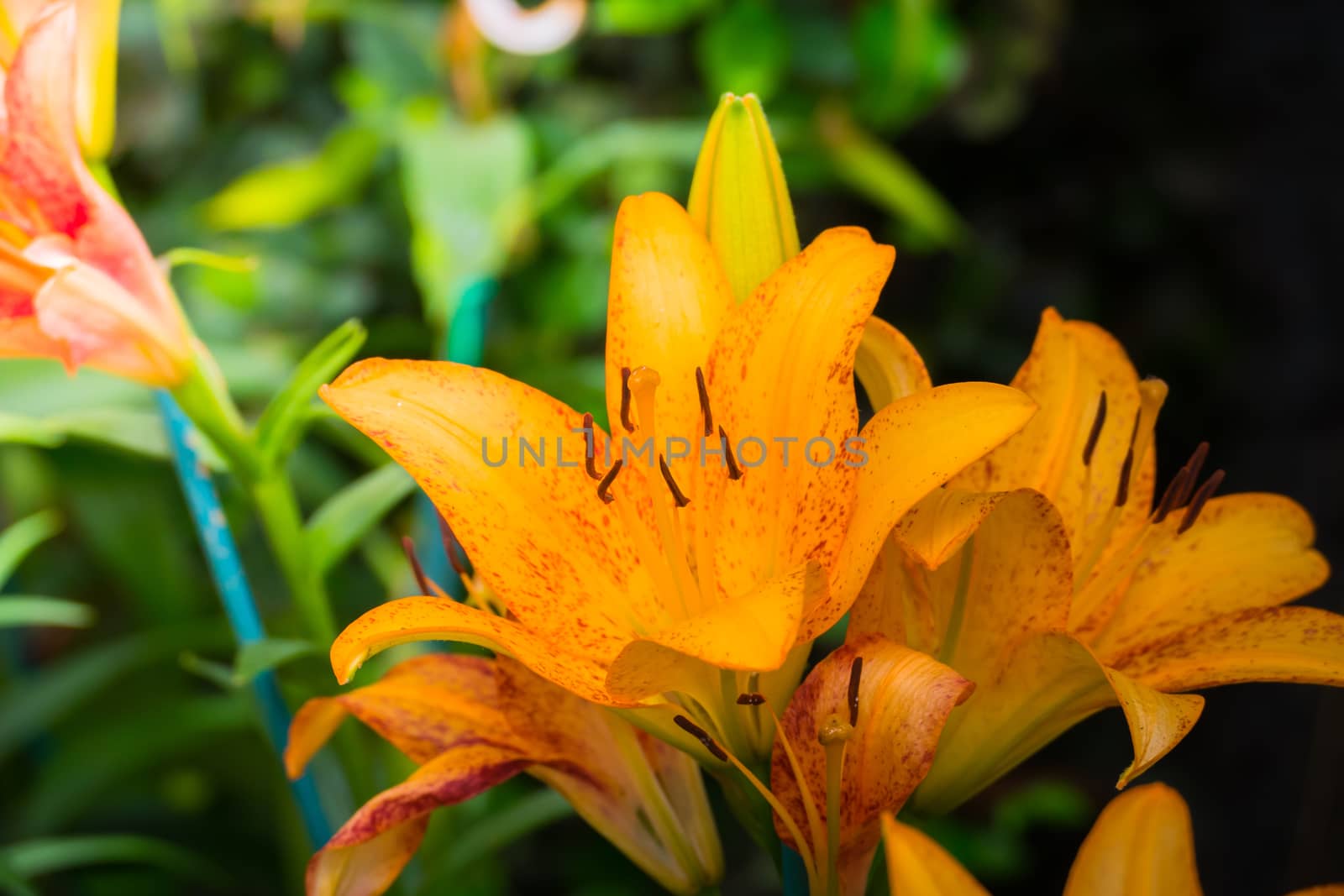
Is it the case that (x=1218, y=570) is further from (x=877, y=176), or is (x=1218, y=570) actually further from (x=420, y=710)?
(x=877, y=176)

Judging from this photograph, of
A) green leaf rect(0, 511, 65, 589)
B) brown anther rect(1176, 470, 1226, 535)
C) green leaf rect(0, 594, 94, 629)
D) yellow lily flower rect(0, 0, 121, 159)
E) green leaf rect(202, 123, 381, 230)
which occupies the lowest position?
brown anther rect(1176, 470, 1226, 535)

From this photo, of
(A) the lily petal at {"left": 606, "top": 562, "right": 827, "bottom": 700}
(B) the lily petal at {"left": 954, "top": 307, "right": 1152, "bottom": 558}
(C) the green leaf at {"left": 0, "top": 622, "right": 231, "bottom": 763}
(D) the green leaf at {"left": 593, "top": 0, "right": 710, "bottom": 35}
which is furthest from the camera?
(D) the green leaf at {"left": 593, "top": 0, "right": 710, "bottom": 35}

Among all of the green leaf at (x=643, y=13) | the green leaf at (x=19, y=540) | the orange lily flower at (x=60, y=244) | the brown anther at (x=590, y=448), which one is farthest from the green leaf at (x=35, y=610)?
the green leaf at (x=643, y=13)

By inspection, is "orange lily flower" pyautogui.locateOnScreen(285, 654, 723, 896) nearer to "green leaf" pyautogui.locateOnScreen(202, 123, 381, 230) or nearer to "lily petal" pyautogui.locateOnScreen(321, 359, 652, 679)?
"lily petal" pyautogui.locateOnScreen(321, 359, 652, 679)

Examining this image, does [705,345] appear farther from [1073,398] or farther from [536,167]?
[536,167]

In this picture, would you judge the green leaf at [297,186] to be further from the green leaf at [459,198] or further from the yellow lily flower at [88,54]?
the yellow lily flower at [88,54]

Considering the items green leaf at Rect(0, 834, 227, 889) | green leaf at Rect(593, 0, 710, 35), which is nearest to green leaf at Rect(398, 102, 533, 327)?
green leaf at Rect(593, 0, 710, 35)
